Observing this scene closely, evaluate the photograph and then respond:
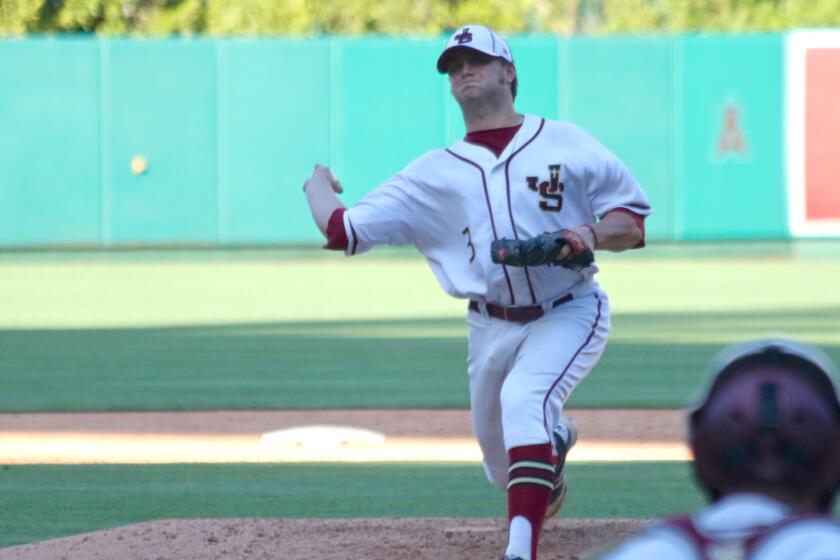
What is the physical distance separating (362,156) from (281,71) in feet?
5.51

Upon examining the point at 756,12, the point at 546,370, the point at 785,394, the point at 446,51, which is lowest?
the point at 546,370

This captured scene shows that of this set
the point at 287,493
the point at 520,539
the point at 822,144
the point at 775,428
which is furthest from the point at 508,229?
the point at 822,144

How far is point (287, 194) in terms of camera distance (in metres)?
22.8

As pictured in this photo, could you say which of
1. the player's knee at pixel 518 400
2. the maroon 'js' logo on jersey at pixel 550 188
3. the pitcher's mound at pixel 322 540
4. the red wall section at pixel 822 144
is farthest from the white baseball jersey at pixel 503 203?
the red wall section at pixel 822 144

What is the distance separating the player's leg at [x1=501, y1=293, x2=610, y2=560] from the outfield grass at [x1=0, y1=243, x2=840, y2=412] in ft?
15.0

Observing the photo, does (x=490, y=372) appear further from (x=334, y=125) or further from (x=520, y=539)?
(x=334, y=125)

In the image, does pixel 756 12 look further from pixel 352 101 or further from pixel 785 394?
pixel 785 394

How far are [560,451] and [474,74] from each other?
1288 millimetres

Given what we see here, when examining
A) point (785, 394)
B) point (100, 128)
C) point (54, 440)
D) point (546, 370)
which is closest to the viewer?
point (785, 394)

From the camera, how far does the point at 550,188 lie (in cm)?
499

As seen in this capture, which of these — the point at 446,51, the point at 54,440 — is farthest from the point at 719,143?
the point at 446,51

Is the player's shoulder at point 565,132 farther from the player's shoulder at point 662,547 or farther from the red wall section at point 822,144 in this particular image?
the red wall section at point 822,144

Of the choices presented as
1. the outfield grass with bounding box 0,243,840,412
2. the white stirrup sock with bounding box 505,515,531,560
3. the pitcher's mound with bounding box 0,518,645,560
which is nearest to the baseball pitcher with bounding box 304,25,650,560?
the white stirrup sock with bounding box 505,515,531,560

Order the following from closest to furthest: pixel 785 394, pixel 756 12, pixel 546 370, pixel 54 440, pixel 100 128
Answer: pixel 785 394 → pixel 546 370 → pixel 54 440 → pixel 100 128 → pixel 756 12
